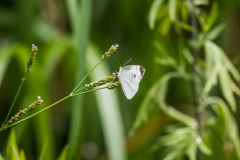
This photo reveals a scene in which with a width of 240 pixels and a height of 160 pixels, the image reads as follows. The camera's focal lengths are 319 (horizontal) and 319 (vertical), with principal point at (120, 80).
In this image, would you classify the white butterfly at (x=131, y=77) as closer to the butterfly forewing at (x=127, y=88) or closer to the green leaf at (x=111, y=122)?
the butterfly forewing at (x=127, y=88)

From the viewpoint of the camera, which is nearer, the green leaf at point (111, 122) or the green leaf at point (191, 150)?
the green leaf at point (191, 150)

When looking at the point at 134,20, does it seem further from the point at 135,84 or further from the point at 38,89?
the point at 135,84

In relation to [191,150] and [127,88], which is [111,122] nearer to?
[191,150]

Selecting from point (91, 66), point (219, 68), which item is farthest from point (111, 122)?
point (219, 68)

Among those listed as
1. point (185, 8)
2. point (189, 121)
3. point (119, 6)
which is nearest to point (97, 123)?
point (119, 6)

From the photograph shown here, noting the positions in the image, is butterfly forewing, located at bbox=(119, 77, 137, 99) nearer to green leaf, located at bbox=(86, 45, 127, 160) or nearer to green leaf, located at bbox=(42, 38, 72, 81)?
green leaf, located at bbox=(86, 45, 127, 160)

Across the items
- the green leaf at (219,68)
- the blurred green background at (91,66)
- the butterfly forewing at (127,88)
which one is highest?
the blurred green background at (91,66)

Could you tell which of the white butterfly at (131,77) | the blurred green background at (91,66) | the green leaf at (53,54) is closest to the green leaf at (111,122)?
the blurred green background at (91,66)
